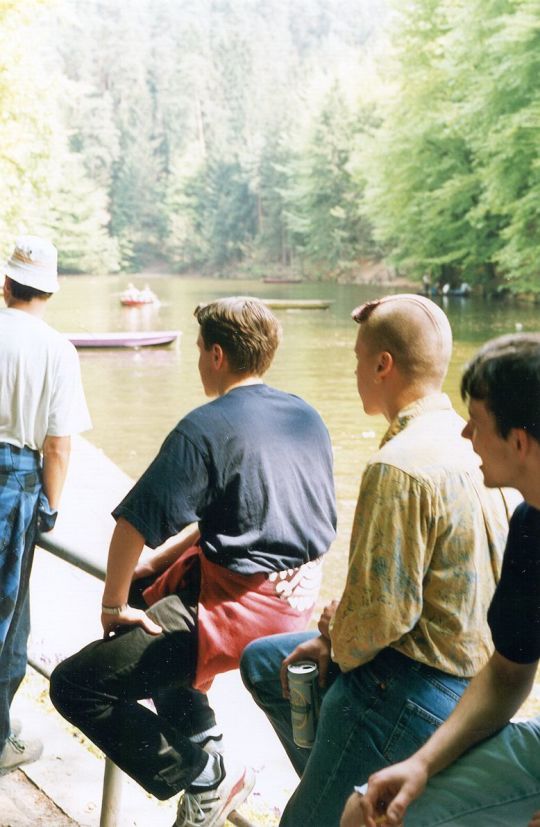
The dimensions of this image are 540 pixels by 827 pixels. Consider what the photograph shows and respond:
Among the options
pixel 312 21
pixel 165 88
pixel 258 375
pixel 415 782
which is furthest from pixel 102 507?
pixel 165 88

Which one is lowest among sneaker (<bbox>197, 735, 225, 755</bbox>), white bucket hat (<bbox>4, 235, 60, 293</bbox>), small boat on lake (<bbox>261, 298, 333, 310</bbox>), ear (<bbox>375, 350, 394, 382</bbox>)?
small boat on lake (<bbox>261, 298, 333, 310</bbox>)

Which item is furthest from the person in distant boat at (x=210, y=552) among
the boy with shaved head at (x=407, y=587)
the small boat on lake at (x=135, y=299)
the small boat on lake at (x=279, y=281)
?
the small boat on lake at (x=279, y=281)

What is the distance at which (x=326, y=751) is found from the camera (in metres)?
1.52

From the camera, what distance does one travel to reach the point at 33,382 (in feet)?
7.72

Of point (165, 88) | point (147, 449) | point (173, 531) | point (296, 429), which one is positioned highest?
point (165, 88)

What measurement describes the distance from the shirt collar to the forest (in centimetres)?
1524

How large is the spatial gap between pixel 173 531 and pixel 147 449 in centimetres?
994

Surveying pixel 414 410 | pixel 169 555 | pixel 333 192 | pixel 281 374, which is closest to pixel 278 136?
pixel 333 192

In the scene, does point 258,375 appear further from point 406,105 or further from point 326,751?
point 406,105

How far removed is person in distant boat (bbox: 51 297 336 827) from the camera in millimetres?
1781

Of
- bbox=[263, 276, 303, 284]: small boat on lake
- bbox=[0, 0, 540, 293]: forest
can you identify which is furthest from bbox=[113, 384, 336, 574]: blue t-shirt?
bbox=[263, 276, 303, 284]: small boat on lake

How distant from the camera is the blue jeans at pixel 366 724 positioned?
147cm

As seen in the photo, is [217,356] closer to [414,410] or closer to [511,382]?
[414,410]

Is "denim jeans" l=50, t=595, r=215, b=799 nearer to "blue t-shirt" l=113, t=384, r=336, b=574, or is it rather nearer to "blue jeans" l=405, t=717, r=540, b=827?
"blue t-shirt" l=113, t=384, r=336, b=574
